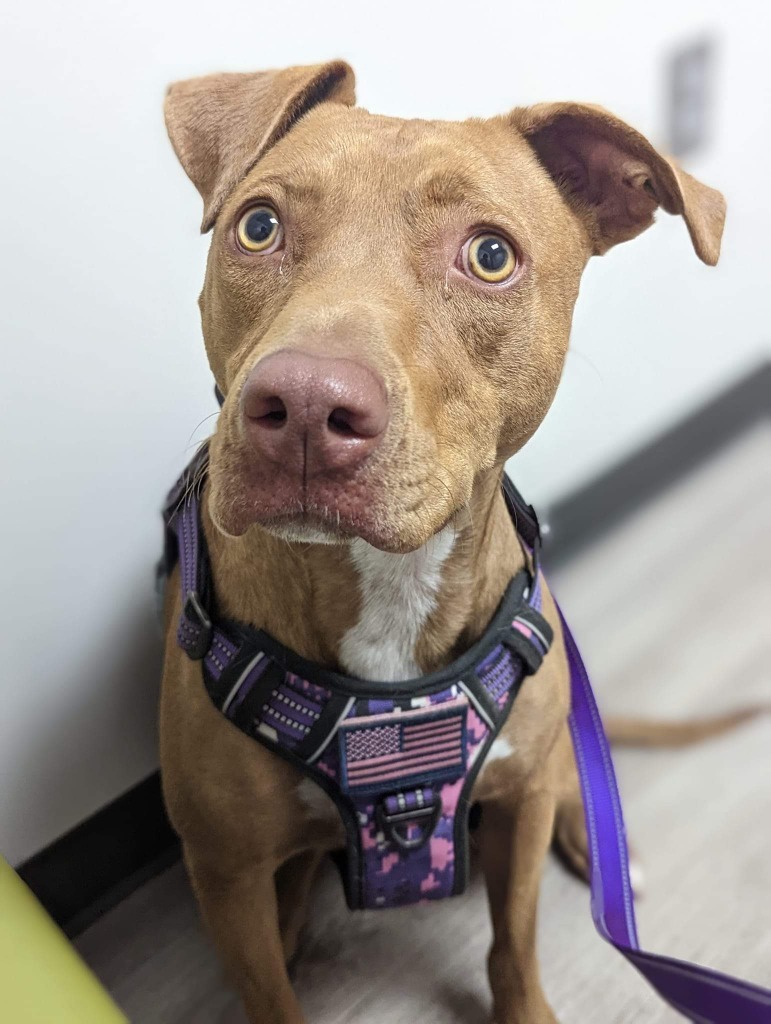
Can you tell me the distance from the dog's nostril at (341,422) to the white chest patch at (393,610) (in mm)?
361

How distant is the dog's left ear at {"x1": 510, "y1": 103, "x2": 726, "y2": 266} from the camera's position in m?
1.24

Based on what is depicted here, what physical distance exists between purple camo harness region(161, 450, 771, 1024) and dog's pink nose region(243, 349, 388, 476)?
43 cm

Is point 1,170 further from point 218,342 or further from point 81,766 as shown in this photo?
point 81,766

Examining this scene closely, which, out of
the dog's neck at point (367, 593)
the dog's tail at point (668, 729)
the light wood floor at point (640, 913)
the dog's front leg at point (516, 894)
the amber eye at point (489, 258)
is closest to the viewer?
the amber eye at point (489, 258)

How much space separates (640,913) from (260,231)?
1609mm

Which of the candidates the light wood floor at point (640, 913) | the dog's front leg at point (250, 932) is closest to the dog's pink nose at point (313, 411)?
the dog's front leg at point (250, 932)

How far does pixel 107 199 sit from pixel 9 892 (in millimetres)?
1129

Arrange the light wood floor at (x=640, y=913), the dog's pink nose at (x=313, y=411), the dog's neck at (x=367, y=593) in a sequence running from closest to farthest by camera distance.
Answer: the dog's pink nose at (x=313, y=411) → the dog's neck at (x=367, y=593) → the light wood floor at (x=640, y=913)

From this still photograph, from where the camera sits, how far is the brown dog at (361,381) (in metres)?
0.98

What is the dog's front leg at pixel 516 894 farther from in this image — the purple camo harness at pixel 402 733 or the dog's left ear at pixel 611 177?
the dog's left ear at pixel 611 177

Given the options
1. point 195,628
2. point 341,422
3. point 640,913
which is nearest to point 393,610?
point 195,628

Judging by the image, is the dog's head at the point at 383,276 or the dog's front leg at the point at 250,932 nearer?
the dog's head at the point at 383,276

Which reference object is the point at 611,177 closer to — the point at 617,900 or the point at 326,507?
the point at 326,507

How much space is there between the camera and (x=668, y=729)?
2262 millimetres
